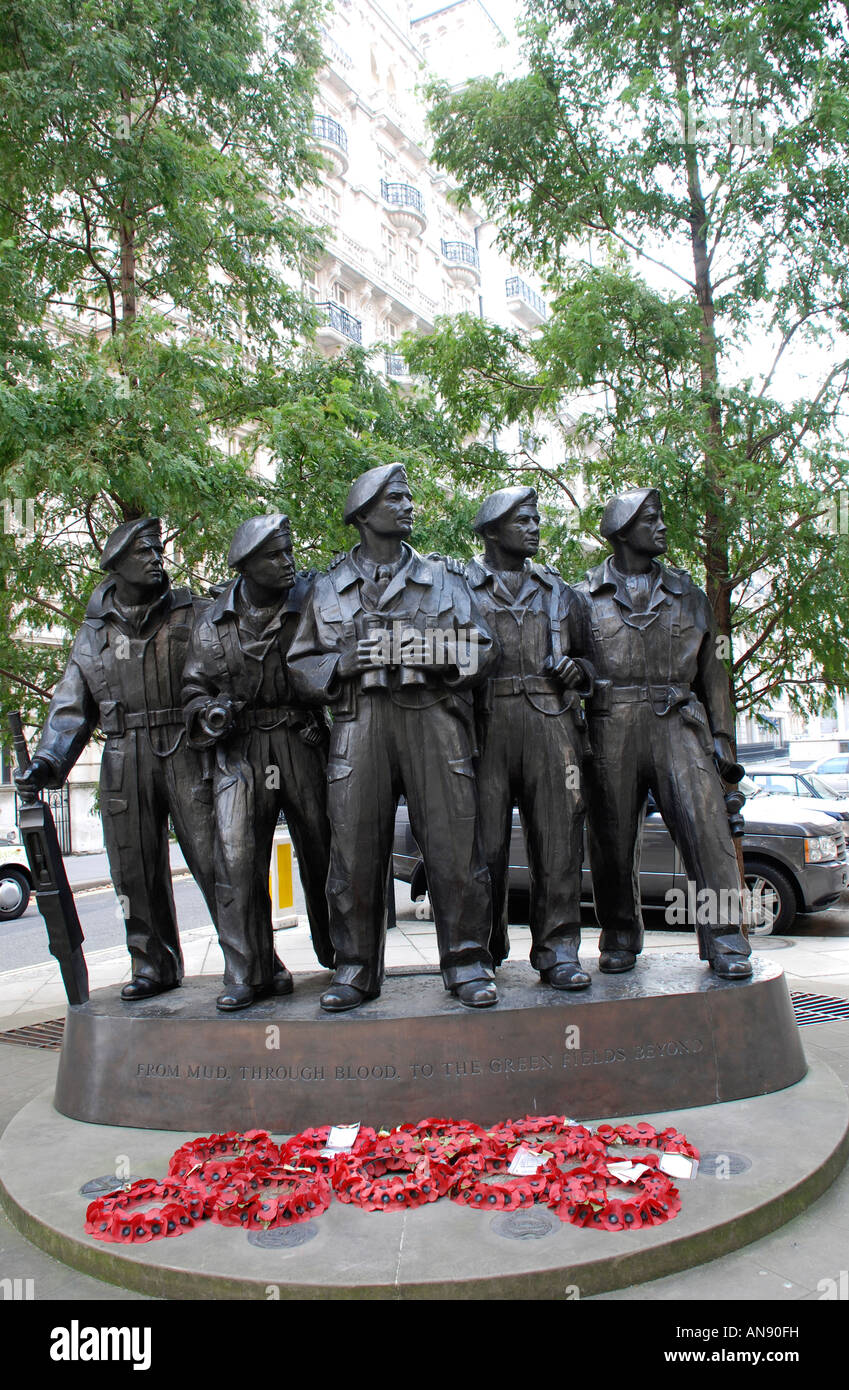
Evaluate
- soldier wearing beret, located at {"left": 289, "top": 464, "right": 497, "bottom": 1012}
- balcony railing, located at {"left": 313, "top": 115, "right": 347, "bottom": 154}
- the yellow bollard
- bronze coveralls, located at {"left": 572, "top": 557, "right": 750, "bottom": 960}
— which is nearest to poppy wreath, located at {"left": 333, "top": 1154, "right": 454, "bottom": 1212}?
soldier wearing beret, located at {"left": 289, "top": 464, "right": 497, "bottom": 1012}

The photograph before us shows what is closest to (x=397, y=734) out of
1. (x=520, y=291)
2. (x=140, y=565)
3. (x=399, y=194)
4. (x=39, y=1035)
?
(x=140, y=565)

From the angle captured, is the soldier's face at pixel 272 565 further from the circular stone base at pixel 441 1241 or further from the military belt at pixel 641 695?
the circular stone base at pixel 441 1241

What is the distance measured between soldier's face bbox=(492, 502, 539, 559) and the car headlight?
20.6 feet

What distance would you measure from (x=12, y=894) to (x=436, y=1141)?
40.1ft

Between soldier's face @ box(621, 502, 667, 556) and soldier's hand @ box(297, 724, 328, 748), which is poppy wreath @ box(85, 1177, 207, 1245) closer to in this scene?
soldier's hand @ box(297, 724, 328, 748)

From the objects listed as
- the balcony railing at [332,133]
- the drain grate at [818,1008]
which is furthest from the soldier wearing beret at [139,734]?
the balcony railing at [332,133]

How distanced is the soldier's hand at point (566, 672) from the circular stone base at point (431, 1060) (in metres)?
1.35

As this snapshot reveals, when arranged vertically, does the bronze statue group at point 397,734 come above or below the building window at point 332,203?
below

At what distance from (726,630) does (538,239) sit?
3.60m

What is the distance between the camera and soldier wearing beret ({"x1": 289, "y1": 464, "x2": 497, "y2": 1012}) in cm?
447

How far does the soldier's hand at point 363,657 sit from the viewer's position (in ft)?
14.6

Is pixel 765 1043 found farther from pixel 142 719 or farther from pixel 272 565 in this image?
pixel 142 719

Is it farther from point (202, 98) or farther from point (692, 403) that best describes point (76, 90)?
point (692, 403)

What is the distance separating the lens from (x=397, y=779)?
180 inches
